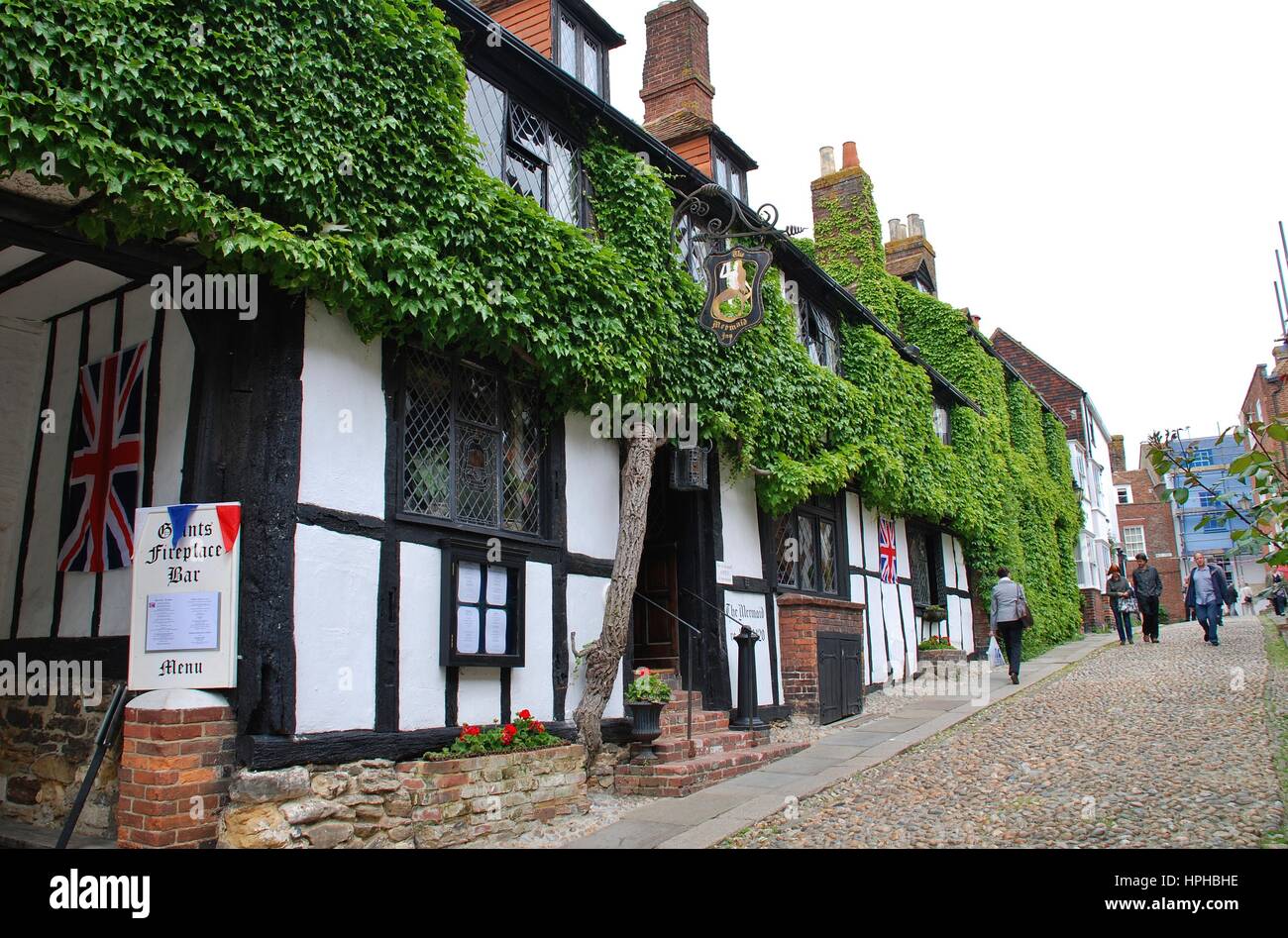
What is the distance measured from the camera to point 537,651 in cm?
789

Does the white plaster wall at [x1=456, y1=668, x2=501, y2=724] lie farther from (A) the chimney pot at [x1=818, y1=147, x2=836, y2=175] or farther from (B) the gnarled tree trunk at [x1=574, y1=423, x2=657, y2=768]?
(A) the chimney pot at [x1=818, y1=147, x2=836, y2=175]

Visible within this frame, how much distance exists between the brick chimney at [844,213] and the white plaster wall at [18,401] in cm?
1409

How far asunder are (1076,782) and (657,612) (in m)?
4.97

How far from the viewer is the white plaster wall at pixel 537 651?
7680mm

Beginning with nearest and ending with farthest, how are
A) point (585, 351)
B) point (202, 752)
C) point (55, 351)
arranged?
1. point (202, 752)
2. point (55, 351)
3. point (585, 351)

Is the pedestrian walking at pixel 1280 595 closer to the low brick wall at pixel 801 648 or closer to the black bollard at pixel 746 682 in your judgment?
the low brick wall at pixel 801 648

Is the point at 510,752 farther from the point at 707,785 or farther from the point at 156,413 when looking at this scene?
the point at 156,413

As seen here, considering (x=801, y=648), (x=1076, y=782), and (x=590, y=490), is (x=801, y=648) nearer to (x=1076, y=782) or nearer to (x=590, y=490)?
(x=590, y=490)

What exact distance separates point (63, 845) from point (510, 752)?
2.81 metres

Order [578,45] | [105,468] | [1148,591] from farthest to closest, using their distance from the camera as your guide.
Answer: [1148,591], [578,45], [105,468]

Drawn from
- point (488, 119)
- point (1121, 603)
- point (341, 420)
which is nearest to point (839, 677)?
point (341, 420)

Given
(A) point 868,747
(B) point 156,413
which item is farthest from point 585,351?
(A) point 868,747

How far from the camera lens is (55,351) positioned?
24.8 feet

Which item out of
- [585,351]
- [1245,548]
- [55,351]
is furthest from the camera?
[585,351]
